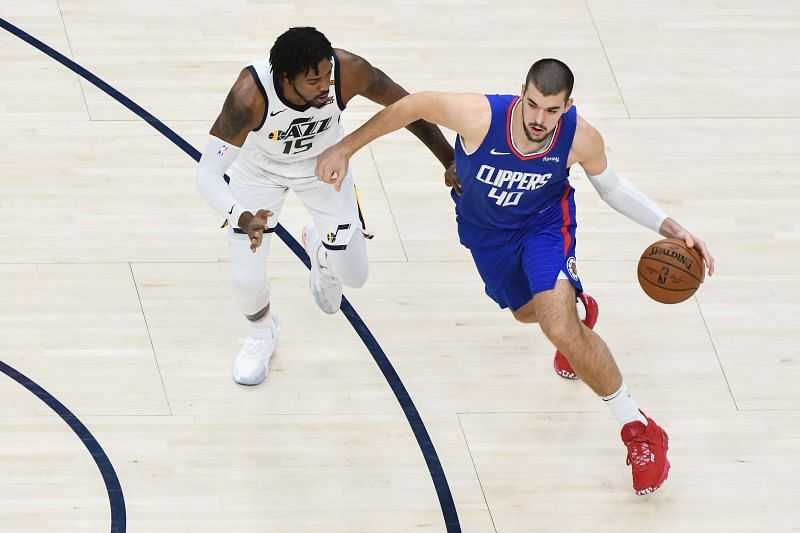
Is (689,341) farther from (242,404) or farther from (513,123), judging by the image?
(242,404)

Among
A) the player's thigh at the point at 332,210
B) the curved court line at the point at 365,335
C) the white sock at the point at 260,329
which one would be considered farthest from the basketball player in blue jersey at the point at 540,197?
the white sock at the point at 260,329

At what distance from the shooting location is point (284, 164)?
6.39 m

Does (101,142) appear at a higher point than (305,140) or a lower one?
lower

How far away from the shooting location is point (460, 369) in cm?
689

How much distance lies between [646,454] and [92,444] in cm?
Answer: 258

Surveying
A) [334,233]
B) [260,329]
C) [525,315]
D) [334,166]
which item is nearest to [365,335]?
[260,329]

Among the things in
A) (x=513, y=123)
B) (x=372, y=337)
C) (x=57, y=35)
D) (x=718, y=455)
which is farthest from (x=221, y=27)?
(x=718, y=455)

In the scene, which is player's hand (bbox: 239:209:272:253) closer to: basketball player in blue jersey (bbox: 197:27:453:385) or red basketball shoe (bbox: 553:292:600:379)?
basketball player in blue jersey (bbox: 197:27:453:385)

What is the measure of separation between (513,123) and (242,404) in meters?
1.96

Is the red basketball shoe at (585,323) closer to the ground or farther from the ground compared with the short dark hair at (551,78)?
closer to the ground

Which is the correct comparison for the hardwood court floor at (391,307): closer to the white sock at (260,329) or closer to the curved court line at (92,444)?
the curved court line at (92,444)

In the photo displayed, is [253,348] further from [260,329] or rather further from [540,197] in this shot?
[540,197]

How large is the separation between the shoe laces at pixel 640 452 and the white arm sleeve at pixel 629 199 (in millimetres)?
971

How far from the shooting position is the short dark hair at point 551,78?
5.57 metres
